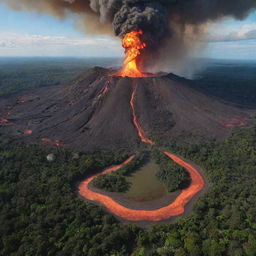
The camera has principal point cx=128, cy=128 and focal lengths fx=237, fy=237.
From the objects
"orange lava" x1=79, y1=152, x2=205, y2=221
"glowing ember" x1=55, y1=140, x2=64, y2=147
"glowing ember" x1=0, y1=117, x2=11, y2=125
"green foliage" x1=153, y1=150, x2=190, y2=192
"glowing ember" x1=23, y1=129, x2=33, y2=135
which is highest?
"glowing ember" x1=0, y1=117, x2=11, y2=125

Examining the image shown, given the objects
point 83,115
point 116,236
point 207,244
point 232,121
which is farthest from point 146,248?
point 232,121

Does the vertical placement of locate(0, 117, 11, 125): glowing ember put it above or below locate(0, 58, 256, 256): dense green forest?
above

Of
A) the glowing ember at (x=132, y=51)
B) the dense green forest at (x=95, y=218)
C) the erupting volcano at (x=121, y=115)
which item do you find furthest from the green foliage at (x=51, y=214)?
the glowing ember at (x=132, y=51)

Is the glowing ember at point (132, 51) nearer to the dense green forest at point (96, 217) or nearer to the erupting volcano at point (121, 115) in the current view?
the erupting volcano at point (121, 115)

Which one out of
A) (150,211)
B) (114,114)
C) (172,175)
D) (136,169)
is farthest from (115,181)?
(114,114)

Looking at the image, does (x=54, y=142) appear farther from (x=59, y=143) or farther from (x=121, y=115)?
(x=121, y=115)

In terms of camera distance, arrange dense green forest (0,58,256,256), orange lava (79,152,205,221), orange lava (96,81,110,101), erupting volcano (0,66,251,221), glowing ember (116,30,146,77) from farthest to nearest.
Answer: glowing ember (116,30,146,77) < orange lava (96,81,110,101) < erupting volcano (0,66,251,221) < orange lava (79,152,205,221) < dense green forest (0,58,256,256)

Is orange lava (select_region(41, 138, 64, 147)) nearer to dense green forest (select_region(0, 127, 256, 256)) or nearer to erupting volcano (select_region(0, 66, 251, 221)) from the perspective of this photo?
erupting volcano (select_region(0, 66, 251, 221))

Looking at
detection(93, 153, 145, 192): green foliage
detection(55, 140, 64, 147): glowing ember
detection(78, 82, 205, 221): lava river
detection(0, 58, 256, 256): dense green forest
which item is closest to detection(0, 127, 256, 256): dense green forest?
detection(0, 58, 256, 256): dense green forest
